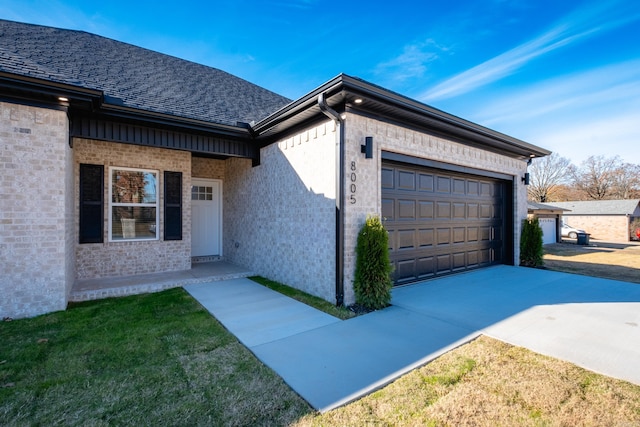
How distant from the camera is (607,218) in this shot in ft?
80.3

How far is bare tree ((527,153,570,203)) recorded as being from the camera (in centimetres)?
3597

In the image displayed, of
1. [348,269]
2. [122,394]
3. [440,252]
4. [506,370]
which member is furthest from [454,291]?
[122,394]

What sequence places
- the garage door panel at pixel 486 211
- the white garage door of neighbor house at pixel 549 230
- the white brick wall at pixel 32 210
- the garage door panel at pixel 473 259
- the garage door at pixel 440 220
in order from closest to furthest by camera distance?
the white brick wall at pixel 32 210 → the garage door at pixel 440 220 → the garage door panel at pixel 473 259 → the garage door panel at pixel 486 211 → the white garage door of neighbor house at pixel 549 230

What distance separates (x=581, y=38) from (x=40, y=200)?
11853mm

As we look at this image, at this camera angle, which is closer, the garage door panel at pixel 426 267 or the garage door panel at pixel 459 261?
the garage door panel at pixel 426 267

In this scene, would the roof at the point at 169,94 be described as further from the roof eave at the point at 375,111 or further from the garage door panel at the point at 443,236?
the garage door panel at the point at 443,236

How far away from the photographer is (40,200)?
4.46 metres

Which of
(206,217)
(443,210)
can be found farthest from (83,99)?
(443,210)

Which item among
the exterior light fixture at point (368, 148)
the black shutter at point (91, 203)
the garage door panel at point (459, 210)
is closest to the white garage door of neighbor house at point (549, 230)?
the garage door panel at point (459, 210)

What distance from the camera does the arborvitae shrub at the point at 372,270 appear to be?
4789mm

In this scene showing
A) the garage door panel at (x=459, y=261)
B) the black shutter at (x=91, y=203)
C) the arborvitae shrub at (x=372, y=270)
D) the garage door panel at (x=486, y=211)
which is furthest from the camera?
the garage door panel at (x=486, y=211)

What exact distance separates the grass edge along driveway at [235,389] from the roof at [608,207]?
29.4 m

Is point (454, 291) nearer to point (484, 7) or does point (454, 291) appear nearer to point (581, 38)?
point (484, 7)

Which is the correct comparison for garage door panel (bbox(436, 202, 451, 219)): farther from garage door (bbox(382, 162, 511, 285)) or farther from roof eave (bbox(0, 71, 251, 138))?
roof eave (bbox(0, 71, 251, 138))
